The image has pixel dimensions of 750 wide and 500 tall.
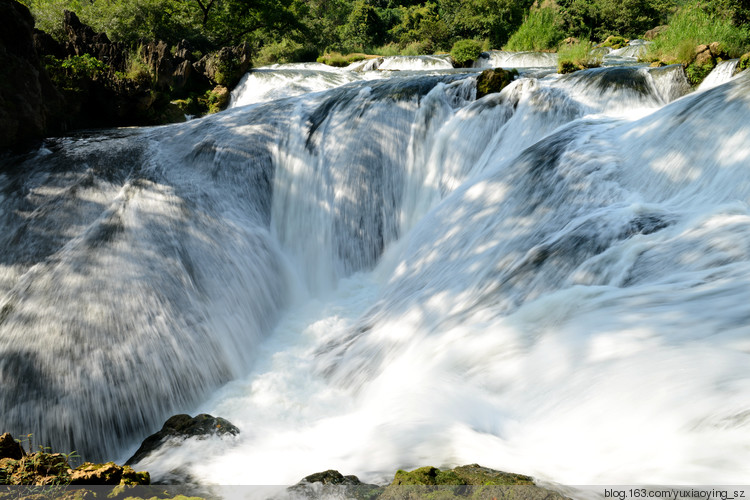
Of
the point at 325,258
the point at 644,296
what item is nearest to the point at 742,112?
the point at 644,296

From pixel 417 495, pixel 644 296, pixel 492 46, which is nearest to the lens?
pixel 417 495

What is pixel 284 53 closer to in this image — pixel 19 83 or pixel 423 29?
pixel 423 29

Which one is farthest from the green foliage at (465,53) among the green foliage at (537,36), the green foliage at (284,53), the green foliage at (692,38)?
the green foliage at (284,53)

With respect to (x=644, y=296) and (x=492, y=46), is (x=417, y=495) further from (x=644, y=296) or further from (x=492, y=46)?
(x=492, y=46)

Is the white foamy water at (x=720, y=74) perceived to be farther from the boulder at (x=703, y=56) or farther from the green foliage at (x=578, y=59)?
the green foliage at (x=578, y=59)

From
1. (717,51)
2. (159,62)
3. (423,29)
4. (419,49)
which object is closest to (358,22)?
(423,29)

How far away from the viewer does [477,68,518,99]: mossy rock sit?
22.0ft

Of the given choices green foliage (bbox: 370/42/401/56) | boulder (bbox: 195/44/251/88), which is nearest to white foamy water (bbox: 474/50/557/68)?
boulder (bbox: 195/44/251/88)

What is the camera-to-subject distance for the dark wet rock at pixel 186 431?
111 inches

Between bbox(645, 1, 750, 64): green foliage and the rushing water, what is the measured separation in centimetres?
119

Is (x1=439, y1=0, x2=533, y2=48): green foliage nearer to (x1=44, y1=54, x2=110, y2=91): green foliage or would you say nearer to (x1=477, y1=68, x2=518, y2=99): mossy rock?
(x1=477, y1=68, x2=518, y2=99): mossy rock

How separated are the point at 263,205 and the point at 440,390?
13.8 ft

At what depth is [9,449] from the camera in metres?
1.85

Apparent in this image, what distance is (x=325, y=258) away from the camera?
231 inches
